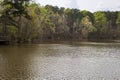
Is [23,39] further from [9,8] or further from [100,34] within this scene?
[100,34]

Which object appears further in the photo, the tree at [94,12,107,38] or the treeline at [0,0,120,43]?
the tree at [94,12,107,38]

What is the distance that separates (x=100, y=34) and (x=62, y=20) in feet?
73.7

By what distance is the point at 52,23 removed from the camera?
3501 inches

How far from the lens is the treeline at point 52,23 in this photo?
2346 inches

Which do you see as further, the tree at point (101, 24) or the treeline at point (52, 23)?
the tree at point (101, 24)

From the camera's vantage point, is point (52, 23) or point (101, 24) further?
point (101, 24)

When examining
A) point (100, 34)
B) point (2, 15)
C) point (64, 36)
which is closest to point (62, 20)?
point (64, 36)

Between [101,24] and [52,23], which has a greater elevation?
[101,24]

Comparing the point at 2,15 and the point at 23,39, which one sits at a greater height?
the point at 2,15

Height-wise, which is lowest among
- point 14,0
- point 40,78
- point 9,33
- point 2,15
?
point 40,78

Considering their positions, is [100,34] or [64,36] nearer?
[64,36]

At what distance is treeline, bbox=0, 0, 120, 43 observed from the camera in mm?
59594

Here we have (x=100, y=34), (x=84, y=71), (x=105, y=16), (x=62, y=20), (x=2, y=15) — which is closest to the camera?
(x=84, y=71)

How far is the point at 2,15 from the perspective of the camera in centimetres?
5738
